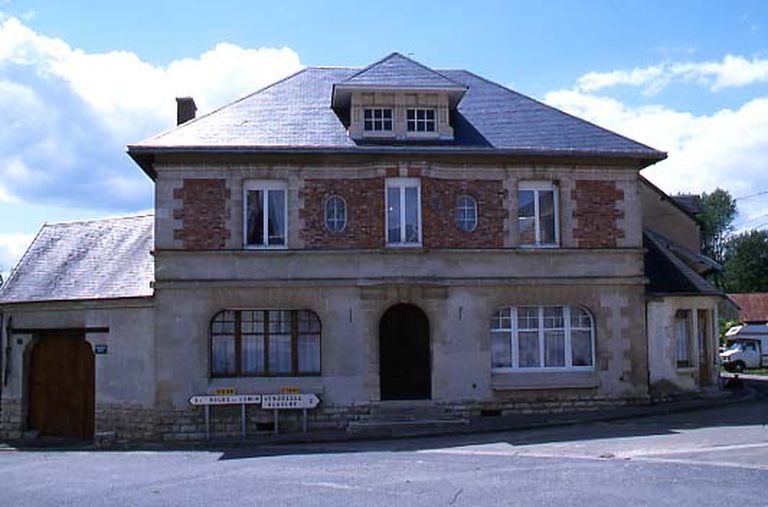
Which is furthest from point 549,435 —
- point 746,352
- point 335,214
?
point 746,352

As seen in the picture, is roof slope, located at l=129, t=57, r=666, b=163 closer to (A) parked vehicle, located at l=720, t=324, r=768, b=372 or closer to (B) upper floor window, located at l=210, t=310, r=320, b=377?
(B) upper floor window, located at l=210, t=310, r=320, b=377

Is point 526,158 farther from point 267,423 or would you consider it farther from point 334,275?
point 267,423

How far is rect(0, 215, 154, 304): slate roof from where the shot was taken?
2222 cm

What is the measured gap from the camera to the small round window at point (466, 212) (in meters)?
21.4

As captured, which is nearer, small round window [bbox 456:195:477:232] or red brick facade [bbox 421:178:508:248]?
red brick facade [bbox 421:178:508:248]

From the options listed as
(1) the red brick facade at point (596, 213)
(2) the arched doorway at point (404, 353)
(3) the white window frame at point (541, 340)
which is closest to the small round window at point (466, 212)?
(3) the white window frame at point (541, 340)

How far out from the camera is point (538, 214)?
2183cm

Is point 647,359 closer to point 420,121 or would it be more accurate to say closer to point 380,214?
point 380,214

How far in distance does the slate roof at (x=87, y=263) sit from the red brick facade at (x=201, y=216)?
1.69 metres

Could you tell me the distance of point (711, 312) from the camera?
24.6 m

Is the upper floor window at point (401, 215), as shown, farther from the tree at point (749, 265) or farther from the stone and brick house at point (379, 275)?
the tree at point (749, 265)

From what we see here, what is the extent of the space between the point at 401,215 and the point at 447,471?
866 cm

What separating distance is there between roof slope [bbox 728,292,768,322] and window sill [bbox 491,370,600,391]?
44129mm

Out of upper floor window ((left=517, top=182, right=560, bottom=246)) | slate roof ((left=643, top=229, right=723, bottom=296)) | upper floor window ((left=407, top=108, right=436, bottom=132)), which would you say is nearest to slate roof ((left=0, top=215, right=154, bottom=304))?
upper floor window ((left=407, top=108, right=436, bottom=132))
